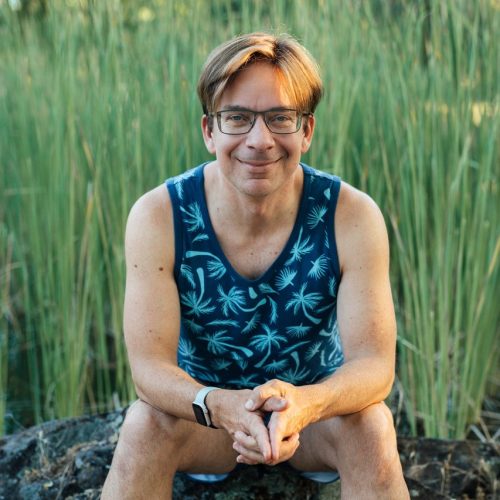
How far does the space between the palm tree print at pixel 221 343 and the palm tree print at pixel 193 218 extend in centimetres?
22

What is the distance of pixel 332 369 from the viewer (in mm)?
1951

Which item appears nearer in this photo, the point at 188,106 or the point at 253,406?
the point at 253,406

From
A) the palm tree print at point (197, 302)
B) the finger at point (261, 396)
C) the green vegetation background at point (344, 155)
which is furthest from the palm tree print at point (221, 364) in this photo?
the green vegetation background at point (344, 155)

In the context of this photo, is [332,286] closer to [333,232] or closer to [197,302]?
[333,232]

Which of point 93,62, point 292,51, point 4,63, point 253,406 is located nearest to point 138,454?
point 253,406

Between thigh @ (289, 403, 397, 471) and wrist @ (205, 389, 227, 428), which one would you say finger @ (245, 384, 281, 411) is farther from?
thigh @ (289, 403, 397, 471)

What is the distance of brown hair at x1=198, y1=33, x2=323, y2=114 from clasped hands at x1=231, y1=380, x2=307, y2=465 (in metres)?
0.57

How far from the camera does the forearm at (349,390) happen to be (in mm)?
1564

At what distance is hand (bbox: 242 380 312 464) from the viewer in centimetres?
148

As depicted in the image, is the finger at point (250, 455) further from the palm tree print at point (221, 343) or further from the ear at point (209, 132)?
the ear at point (209, 132)

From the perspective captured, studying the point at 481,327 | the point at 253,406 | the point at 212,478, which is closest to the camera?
the point at 253,406

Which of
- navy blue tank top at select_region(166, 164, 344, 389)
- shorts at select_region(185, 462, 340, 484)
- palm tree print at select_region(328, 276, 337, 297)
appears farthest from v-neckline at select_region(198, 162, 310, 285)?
shorts at select_region(185, 462, 340, 484)

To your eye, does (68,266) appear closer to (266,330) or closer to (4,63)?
(266,330)

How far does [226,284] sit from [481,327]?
1.00 meters
